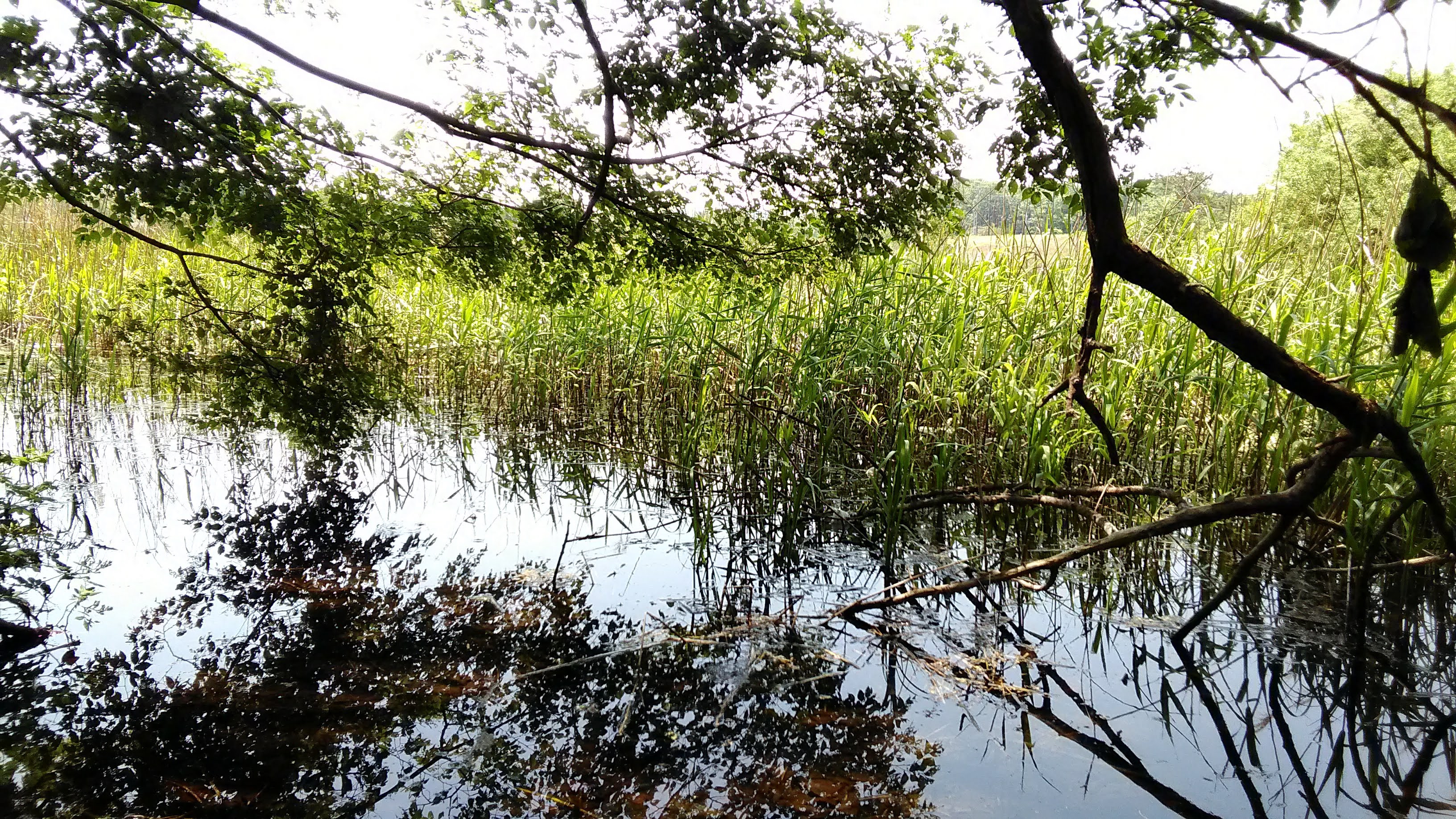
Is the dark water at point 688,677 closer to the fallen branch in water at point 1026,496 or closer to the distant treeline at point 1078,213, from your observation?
the fallen branch in water at point 1026,496

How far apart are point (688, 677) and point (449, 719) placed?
2.54 ft

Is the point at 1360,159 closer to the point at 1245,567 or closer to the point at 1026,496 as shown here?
the point at 1026,496

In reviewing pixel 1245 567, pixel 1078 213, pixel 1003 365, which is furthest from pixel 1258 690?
pixel 1078 213

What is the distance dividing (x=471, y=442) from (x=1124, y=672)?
4.72m

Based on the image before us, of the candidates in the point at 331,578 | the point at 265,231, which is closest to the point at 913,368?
the point at 331,578

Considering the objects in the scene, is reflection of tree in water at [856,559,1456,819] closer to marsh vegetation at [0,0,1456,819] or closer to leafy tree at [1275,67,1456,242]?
marsh vegetation at [0,0,1456,819]

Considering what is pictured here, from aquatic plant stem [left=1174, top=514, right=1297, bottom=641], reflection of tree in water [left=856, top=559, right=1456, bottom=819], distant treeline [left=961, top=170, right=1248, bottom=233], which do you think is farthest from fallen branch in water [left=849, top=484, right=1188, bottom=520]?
distant treeline [left=961, top=170, right=1248, bottom=233]

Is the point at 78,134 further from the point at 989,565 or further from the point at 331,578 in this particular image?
the point at 989,565

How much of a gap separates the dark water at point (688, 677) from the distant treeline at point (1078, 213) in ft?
5.26

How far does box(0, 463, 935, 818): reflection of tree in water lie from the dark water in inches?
0.4

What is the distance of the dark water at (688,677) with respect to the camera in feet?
7.48

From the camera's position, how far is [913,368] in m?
4.37

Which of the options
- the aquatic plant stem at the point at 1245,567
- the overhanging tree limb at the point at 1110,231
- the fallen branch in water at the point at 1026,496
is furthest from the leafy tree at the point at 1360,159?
the overhanging tree limb at the point at 1110,231

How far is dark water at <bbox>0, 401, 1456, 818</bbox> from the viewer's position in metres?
2.28
